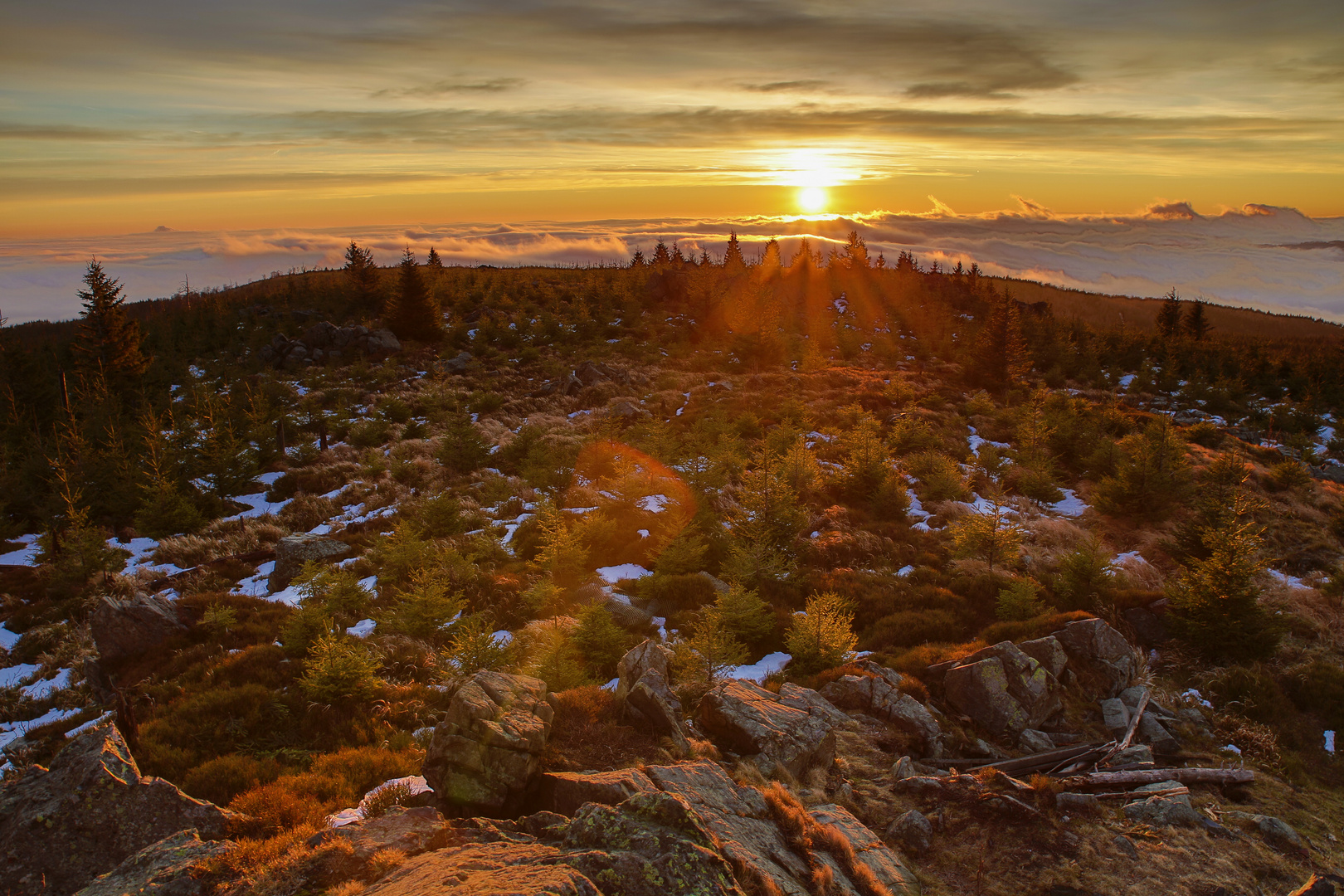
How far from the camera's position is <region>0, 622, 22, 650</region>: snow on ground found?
14.6 meters

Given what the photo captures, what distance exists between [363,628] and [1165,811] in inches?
566

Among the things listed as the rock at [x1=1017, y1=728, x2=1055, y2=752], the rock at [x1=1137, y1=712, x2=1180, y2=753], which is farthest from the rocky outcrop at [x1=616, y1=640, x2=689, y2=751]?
the rock at [x1=1137, y1=712, x2=1180, y2=753]

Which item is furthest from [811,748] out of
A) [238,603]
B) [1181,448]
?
[1181,448]

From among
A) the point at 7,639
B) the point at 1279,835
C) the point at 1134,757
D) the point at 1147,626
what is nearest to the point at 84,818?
the point at 1134,757

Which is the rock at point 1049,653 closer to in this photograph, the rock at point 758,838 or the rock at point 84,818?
the rock at point 758,838

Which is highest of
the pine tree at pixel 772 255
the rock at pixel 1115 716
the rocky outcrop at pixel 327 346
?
the pine tree at pixel 772 255

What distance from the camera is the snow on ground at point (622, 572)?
1653 centimetres

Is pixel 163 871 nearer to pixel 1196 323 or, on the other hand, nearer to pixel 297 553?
pixel 297 553

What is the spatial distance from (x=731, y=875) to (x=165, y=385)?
47.8 m

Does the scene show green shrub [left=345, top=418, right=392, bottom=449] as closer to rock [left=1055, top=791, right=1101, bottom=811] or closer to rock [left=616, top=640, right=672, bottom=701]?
rock [left=616, top=640, right=672, bottom=701]

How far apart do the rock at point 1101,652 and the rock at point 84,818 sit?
44.9 ft

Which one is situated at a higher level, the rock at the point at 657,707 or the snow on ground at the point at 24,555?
the rock at the point at 657,707

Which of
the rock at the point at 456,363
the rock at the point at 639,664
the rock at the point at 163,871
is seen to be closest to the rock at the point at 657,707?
the rock at the point at 639,664

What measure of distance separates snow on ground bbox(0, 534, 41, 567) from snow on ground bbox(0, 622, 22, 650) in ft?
16.3
